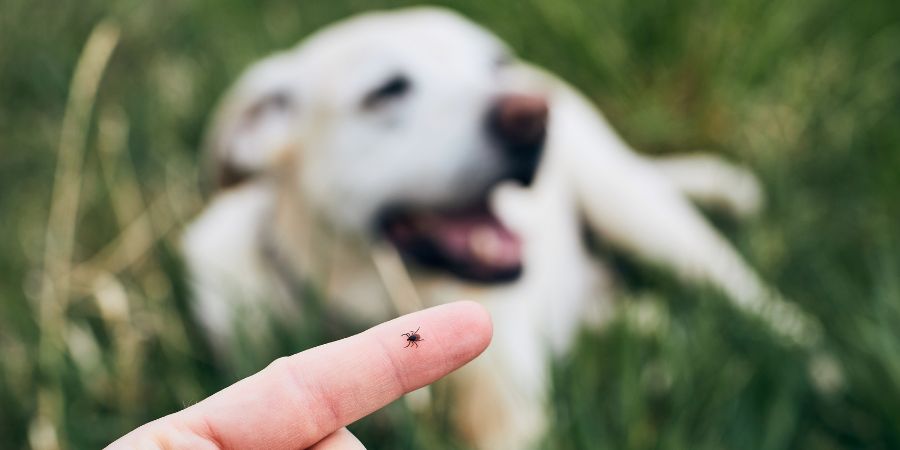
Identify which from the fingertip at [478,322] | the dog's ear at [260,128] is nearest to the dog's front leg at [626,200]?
the dog's ear at [260,128]

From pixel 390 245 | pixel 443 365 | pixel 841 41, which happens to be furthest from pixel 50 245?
pixel 841 41

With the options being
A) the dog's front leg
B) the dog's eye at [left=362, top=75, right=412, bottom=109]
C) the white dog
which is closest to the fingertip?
the white dog

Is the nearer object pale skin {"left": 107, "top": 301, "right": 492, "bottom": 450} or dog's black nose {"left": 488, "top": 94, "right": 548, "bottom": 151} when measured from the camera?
pale skin {"left": 107, "top": 301, "right": 492, "bottom": 450}

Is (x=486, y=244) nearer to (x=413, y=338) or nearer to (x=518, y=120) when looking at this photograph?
(x=518, y=120)

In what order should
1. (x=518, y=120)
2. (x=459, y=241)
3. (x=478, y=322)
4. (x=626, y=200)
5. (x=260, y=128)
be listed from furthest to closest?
(x=626, y=200) < (x=260, y=128) < (x=459, y=241) < (x=518, y=120) < (x=478, y=322)

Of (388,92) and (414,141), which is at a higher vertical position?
(388,92)

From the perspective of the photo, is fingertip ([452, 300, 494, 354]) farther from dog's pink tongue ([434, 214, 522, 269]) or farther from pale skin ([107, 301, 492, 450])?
dog's pink tongue ([434, 214, 522, 269])

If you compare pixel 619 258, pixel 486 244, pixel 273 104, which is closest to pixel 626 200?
pixel 619 258

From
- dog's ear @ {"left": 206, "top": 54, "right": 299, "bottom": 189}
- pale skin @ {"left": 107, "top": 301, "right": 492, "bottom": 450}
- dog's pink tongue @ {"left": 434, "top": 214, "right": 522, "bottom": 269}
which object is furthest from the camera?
dog's ear @ {"left": 206, "top": 54, "right": 299, "bottom": 189}
